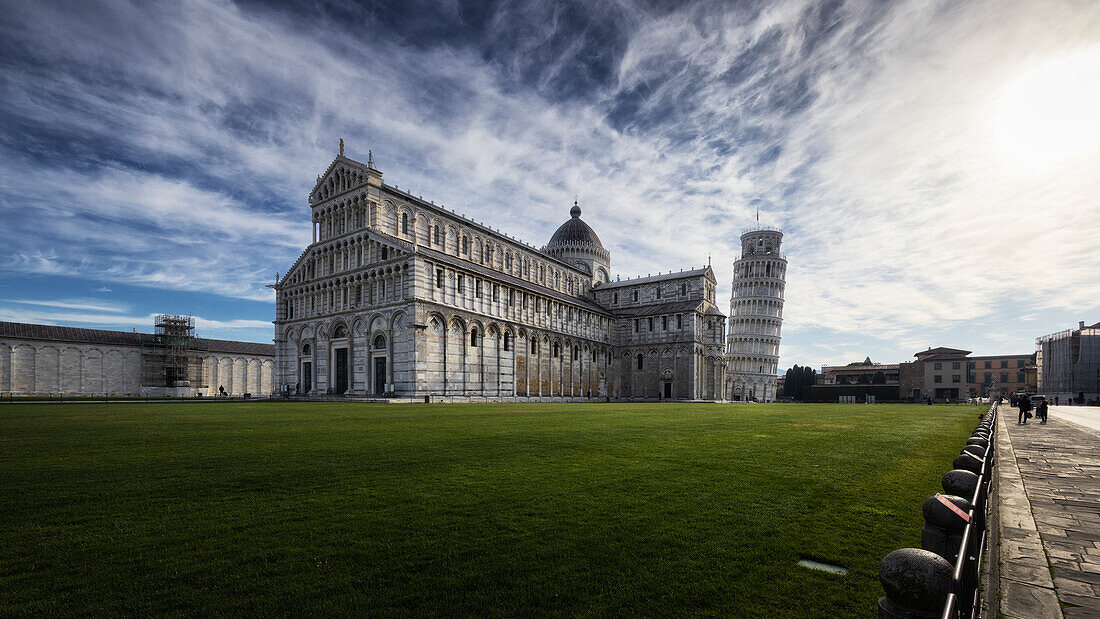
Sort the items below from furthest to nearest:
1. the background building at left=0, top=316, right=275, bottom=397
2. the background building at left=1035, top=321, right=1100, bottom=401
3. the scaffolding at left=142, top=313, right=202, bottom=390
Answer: the background building at left=1035, top=321, right=1100, bottom=401 < the scaffolding at left=142, top=313, right=202, bottom=390 < the background building at left=0, top=316, right=275, bottom=397

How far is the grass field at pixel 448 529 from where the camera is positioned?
12.8 feet

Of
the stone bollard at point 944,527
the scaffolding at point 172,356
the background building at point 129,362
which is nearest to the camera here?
the stone bollard at point 944,527

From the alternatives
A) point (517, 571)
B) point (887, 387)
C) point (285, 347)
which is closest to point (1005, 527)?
point (517, 571)

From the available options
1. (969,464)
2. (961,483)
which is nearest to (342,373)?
(969,464)

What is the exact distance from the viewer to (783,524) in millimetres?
5648

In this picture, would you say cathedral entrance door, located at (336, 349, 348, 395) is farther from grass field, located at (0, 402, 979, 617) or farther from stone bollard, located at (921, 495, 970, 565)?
stone bollard, located at (921, 495, 970, 565)

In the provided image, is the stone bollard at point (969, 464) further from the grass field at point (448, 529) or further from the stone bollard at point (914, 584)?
the stone bollard at point (914, 584)

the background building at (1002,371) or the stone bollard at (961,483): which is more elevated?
the stone bollard at (961,483)

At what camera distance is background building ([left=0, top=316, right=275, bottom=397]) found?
155 ft

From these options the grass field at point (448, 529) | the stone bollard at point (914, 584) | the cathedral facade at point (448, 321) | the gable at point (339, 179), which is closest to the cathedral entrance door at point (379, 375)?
the cathedral facade at point (448, 321)

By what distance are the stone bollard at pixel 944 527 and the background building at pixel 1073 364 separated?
259 ft

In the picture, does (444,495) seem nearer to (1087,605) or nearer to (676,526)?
(676,526)

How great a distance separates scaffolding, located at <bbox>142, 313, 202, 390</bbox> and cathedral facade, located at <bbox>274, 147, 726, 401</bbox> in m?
19.2

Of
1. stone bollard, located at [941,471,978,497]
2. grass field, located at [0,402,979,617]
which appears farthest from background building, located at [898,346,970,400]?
stone bollard, located at [941,471,978,497]
